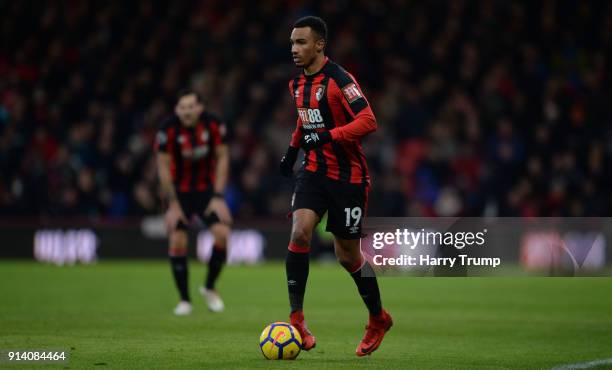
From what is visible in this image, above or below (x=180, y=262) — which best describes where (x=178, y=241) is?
above

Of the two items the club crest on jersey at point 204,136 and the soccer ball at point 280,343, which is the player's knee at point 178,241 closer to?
the club crest on jersey at point 204,136

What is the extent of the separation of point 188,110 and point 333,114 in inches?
148

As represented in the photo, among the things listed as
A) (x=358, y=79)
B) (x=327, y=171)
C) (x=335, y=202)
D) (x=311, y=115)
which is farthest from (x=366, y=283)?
(x=358, y=79)

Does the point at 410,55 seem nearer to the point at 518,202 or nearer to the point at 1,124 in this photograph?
the point at 518,202

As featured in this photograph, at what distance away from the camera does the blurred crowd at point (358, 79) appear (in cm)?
1983

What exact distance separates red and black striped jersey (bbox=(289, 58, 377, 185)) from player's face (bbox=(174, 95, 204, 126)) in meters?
3.50

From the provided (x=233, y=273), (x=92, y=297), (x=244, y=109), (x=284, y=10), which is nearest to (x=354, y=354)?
(x=92, y=297)

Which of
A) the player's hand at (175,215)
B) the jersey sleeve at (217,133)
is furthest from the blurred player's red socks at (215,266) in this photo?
the jersey sleeve at (217,133)

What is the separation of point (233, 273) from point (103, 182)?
3.72 metres

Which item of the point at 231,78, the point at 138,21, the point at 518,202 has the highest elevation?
the point at 138,21

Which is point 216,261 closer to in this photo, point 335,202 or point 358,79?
point 335,202

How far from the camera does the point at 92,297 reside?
12977mm

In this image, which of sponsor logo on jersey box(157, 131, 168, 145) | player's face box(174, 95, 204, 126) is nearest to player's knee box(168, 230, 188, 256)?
sponsor logo on jersey box(157, 131, 168, 145)

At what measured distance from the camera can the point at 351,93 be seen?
7.68 meters
